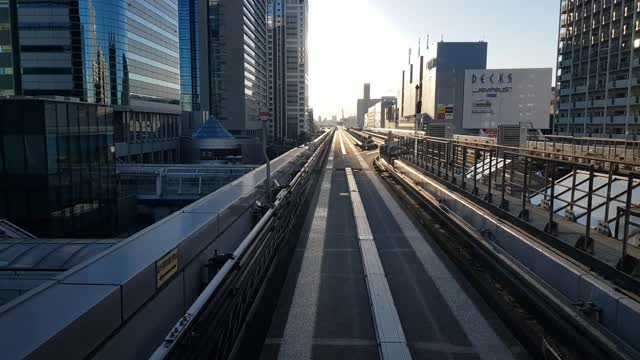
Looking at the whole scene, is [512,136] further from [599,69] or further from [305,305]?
[599,69]

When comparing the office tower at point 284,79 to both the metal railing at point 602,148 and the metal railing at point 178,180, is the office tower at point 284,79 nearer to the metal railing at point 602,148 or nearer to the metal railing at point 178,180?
the metal railing at point 178,180

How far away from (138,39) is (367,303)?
73.3 metres

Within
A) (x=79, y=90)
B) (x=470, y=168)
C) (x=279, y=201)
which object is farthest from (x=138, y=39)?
(x=279, y=201)

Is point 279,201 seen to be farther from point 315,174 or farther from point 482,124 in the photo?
point 482,124

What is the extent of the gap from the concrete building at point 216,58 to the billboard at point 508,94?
8263 centimetres

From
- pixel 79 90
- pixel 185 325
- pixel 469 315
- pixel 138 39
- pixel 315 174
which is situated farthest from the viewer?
pixel 138 39

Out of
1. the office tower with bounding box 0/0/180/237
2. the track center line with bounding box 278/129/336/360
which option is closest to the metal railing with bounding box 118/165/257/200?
the office tower with bounding box 0/0/180/237

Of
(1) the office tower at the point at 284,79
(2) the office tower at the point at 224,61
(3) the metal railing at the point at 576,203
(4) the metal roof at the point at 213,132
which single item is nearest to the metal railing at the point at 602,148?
(3) the metal railing at the point at 576,203

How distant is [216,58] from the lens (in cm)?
11756

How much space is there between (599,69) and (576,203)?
60.5 meters

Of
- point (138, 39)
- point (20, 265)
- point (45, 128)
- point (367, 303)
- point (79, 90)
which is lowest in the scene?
point (367, 303)

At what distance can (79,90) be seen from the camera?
2500 inches

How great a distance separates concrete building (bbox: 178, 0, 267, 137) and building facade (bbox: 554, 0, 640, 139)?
7145 cm

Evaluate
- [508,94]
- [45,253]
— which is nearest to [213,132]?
[508,94]
